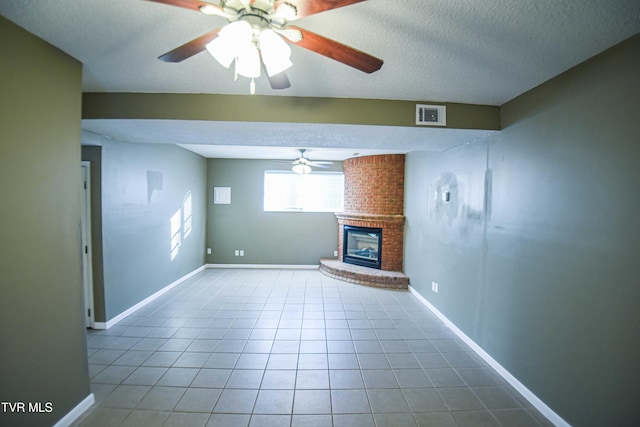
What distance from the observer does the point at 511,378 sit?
2289 mm

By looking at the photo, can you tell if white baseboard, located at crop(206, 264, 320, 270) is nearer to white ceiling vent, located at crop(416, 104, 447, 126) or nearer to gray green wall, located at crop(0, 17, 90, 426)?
gray green wall, located at crop(0, 17, 90, 426)

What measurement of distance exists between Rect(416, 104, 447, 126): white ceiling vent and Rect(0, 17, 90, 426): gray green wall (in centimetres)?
267

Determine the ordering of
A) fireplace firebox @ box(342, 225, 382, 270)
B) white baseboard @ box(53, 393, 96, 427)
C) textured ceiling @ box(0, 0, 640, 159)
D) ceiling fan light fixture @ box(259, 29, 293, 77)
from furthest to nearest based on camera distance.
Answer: fireplace firebox @ box(342, 225, 382, 270), white baseboard @ box(53, 393, 96, 427), textured ceiling @ box(0, 0, 640, 159), ceiling fan light fixture @ box(259, 29, 293, 77)

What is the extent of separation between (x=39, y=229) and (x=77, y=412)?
1350 mm

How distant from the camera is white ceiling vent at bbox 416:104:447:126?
240 centimetres

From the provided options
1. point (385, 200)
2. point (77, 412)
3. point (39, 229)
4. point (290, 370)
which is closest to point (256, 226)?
point (385, 200)

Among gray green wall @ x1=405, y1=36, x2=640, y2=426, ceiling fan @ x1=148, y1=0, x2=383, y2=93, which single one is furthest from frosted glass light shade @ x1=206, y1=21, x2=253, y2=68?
gray green wall @ x1=405, y1=36, x2=640, y2=426

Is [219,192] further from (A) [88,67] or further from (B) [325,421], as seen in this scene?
(B) [325,421]

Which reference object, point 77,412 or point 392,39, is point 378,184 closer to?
point 392,39

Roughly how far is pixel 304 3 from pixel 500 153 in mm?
2356

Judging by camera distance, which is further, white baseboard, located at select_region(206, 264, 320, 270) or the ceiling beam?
white baseboard, located at select_region(206, 264, 320, 270)

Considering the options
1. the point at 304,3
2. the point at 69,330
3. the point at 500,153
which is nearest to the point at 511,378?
the point at 500,153

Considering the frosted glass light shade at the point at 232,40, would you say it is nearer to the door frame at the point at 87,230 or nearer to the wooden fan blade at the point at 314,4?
the wooden fan blade at the point at 314,4

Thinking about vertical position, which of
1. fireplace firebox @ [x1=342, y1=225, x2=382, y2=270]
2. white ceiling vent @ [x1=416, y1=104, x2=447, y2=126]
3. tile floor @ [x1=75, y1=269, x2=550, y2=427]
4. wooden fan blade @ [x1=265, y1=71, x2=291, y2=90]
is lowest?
tile floor @ [x1=75, y1=269, x2=550, y2=427]
